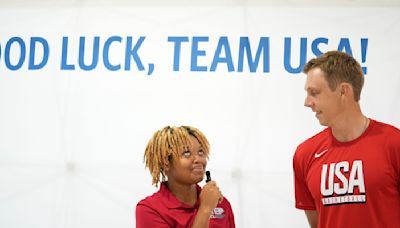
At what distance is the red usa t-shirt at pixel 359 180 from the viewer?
1654mm

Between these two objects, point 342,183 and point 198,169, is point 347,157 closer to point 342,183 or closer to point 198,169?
point 342,183

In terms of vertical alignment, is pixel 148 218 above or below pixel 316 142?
below

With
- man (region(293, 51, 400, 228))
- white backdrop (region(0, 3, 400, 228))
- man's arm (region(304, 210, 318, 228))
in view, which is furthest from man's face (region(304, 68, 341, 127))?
white backdrop (region(0, 3, 400, 228))

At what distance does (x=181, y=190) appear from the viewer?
1.92 metres

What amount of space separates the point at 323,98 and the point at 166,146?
1.98 feet

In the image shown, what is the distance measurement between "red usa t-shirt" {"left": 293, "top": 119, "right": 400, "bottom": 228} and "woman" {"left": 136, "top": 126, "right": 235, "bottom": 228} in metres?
0.36

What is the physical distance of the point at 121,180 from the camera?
2633mm

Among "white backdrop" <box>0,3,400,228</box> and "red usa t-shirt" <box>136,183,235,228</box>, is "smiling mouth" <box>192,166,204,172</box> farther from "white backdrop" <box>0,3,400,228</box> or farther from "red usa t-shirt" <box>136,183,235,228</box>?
"white backdrop" <box>0,3,400,228</box>

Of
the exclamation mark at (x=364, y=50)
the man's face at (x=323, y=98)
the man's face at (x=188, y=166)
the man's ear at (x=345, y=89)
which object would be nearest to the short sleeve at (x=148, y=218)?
the man's face at (x=188, y=166)

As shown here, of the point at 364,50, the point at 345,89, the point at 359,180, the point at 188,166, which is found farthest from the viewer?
the point at 364,50

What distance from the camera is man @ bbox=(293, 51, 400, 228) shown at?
1657 mm

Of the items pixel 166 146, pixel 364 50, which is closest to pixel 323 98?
pixel 166 146

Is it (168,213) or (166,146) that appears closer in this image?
(168,213)

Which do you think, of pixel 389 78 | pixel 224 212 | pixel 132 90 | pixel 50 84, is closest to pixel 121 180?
pixel 132 90
